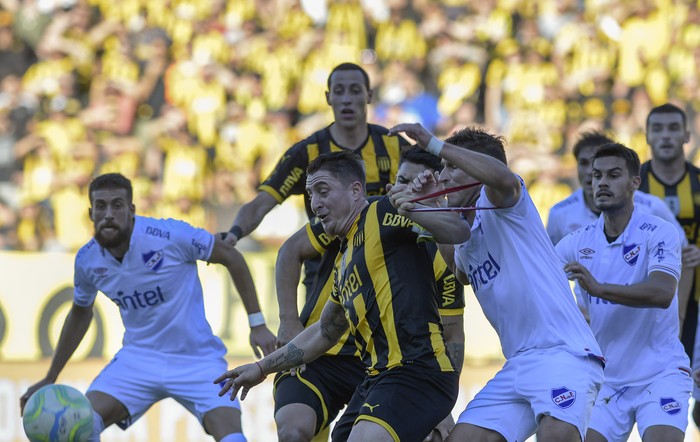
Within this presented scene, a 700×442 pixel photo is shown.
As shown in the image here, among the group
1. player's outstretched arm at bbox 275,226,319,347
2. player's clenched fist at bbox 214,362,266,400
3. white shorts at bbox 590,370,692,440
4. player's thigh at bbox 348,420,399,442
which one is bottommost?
white shorts at bbox 590,370,692,440

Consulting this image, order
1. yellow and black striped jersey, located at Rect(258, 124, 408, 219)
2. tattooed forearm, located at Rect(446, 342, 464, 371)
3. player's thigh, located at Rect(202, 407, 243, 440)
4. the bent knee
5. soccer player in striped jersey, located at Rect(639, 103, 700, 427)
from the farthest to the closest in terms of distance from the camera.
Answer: soccer player in striped jersey, located at Rect(639, 103, 700, 427), yellow and black striped jersey, located at Rect(258, 124, 408, 219), player's thigh, located at Rect(202, 407, 243, 440), tattooed forearm, located at Rect(446, 342, 464, 371), the bent knee

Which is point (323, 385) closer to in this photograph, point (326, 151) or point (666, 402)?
point (326, 151)

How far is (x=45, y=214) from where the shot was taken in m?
13.3

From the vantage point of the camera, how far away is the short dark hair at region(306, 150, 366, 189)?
564 centimetres

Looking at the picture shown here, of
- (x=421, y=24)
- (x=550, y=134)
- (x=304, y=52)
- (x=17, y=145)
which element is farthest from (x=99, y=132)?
(x=550, y=134)


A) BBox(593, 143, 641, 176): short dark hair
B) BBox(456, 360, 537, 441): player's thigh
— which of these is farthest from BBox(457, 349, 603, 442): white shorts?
BBox(593, 143, 641, 176): short dark hair

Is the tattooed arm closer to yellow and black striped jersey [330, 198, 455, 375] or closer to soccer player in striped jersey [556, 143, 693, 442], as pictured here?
yellow and black striped jersey [330, 198, 455, 375]

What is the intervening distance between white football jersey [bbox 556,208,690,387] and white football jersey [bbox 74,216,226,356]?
8.60 ft

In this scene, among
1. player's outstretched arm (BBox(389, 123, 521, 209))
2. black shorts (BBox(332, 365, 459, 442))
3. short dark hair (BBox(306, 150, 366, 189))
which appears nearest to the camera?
player's outstretched arm (BBox(389, 123, 521, 209))

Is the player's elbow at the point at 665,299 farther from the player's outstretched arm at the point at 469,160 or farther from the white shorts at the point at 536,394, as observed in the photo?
the player's outstretched arm at the point at 469,160

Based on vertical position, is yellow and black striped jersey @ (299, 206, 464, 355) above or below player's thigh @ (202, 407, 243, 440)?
above

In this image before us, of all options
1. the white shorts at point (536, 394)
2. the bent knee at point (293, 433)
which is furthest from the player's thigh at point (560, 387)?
the bent knee at point (293, 433)

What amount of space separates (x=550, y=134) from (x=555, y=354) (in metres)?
9.76

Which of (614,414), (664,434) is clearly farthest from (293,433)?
(664,434)
